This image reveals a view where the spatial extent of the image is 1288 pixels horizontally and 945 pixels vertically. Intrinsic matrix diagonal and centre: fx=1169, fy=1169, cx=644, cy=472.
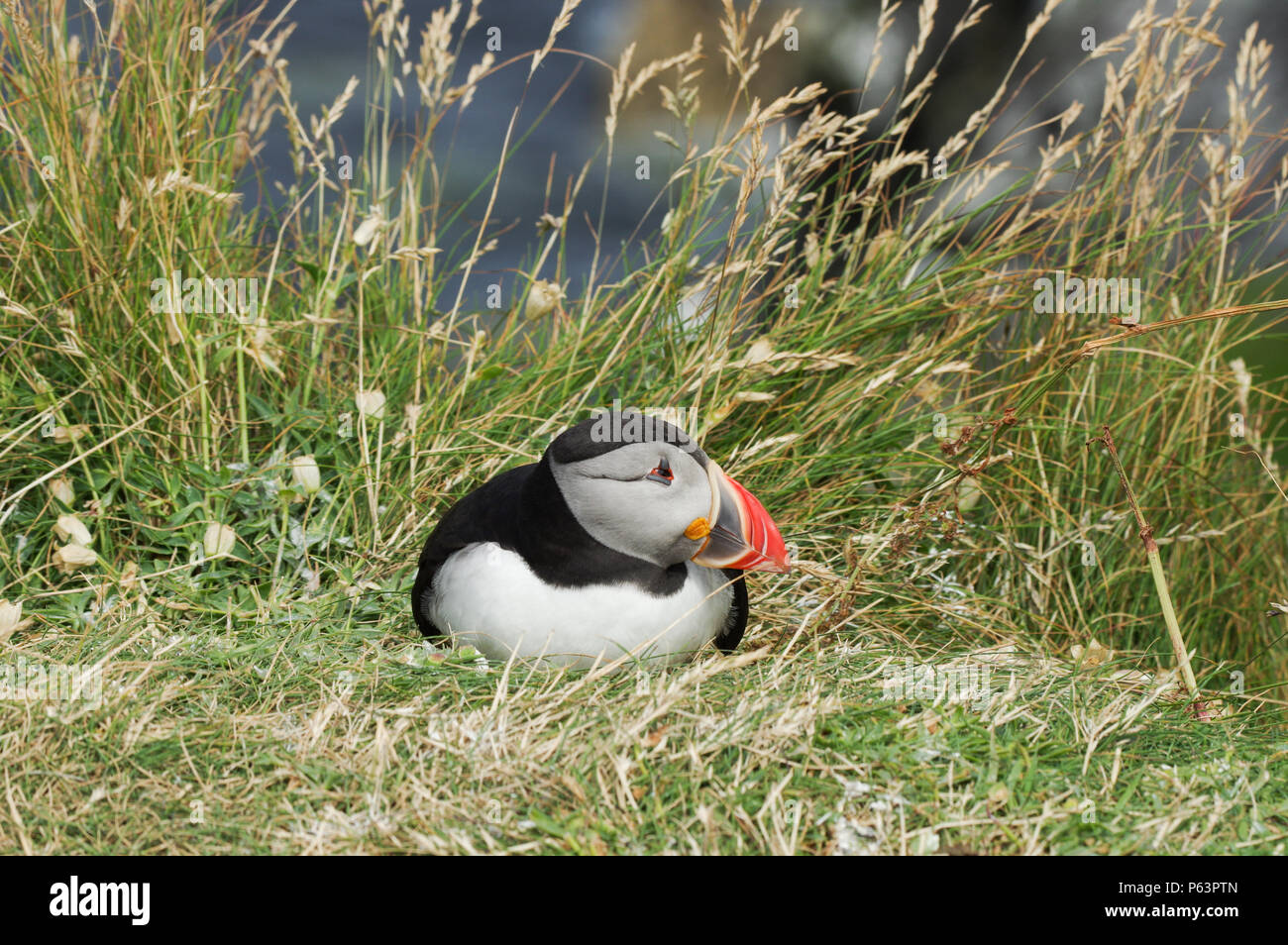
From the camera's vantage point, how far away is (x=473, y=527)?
3.20 m

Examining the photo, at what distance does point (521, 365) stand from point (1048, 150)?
2.20m

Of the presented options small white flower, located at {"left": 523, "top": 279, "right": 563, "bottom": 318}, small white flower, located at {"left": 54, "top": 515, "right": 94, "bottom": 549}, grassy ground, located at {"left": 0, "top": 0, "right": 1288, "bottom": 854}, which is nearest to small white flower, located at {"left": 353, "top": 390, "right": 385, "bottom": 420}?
grassy ground, located at {"left": 0, "top": 0, "right": 1288, "bottom": 854}

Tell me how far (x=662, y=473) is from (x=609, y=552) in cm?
24

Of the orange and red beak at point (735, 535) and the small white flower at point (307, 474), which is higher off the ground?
the orange and red beak at point (735, 535)

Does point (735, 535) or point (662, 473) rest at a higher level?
point (662, 473)

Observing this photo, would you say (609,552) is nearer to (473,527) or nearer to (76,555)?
(473,527)

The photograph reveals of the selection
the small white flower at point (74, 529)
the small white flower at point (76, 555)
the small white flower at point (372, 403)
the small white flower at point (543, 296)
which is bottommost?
the small white flower at point (76, 555)

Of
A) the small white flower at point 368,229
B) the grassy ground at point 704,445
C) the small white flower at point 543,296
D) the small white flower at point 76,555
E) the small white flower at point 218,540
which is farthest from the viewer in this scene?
the small white flower at point 543,296

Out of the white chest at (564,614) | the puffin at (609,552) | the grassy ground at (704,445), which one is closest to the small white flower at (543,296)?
the grassy ground at (704,445)

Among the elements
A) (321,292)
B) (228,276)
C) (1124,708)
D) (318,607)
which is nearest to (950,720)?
(1124,708)

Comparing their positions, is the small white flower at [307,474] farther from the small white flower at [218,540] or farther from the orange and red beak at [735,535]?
the orange and red beak at [735,535]

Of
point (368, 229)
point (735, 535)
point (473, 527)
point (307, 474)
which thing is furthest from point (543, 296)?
point (735, 535)

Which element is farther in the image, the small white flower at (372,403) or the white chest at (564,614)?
the small white flower at (372,403)

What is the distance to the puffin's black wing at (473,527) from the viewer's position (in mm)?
3111
